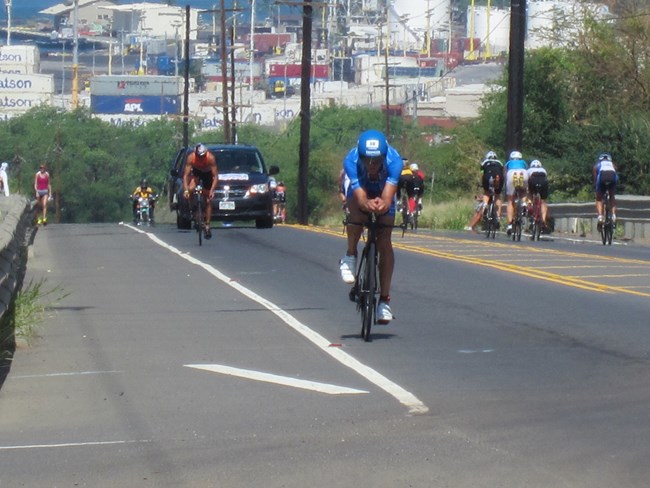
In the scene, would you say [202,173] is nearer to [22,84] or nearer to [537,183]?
[537,183]

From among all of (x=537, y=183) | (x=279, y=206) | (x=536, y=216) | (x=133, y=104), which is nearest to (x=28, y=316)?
(x=537, y=183)

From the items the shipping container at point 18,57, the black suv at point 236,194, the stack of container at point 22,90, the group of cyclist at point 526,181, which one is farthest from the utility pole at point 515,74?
the shipping container at point 18,57

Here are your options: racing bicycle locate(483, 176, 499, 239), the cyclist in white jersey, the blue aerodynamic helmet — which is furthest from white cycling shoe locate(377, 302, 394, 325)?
racing bicycle locate(483, 176, 499, 239)

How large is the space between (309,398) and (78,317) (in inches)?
219

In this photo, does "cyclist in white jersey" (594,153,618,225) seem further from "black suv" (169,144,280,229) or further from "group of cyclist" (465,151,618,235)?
"black suv" (169,144,280,229)

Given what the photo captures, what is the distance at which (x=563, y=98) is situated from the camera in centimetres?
5262

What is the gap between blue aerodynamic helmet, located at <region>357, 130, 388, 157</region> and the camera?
38.8 feet

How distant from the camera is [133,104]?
153 meters

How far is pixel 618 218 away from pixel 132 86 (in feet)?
411

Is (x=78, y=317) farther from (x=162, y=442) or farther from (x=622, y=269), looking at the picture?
(x=622, y=269)

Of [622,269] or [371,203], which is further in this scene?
[622,269]

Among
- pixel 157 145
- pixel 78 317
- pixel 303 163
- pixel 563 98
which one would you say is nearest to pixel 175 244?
pixel 78 317

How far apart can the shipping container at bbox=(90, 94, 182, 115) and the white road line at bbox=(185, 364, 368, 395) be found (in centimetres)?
14142

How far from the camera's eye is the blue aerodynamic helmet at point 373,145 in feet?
38.8
